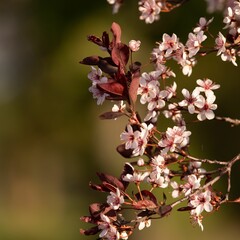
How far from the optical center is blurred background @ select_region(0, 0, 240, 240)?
33.3 ft

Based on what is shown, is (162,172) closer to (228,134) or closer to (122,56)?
(122,56)

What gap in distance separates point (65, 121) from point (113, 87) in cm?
1106

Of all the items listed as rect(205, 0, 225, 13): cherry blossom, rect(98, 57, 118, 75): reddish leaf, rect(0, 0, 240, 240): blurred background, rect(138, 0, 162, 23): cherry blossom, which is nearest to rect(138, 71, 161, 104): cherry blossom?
rect(98, 57, 118, 75): reddish leaf

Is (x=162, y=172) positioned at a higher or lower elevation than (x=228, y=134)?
lower

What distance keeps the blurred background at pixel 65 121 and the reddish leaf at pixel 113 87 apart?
269 inches

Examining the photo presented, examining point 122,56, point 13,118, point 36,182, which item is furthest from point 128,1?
point 36,182

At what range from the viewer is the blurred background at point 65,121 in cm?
1014

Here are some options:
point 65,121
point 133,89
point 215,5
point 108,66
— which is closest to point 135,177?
point 133,89

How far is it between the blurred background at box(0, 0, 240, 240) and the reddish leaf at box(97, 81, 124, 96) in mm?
6837

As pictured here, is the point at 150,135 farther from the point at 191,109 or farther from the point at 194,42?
the point at 194,42

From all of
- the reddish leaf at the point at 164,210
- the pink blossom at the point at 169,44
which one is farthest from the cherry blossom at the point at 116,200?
the pink blossom at the point at 169,44

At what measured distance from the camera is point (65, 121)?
517 inches

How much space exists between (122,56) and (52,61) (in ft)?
31.6

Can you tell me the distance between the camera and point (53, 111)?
12.9 m
